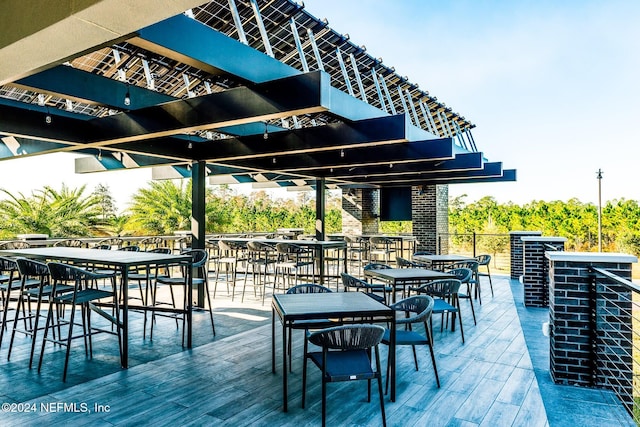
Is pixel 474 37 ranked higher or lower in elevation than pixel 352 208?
higher

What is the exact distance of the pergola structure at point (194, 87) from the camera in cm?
233

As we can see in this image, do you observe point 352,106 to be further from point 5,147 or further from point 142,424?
point 5,147

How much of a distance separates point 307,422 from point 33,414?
1.87 m

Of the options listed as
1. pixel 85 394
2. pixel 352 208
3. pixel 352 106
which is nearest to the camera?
pixel 85 394

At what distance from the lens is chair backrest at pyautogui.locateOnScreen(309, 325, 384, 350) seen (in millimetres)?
2484

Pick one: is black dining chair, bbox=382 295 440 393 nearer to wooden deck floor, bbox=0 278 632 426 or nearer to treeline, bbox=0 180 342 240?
wooden deck floor, bbox=0 278 632 426

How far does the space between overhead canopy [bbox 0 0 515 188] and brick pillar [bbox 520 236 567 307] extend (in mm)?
1969

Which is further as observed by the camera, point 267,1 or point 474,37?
point 474,37

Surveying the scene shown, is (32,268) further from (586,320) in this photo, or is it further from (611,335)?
(611,335)

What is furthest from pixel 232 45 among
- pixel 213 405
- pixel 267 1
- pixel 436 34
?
pixel 436 34

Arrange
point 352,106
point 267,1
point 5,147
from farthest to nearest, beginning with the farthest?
1. point 5,147
2. point 352,106
3. point 267,1

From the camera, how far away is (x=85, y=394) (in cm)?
317

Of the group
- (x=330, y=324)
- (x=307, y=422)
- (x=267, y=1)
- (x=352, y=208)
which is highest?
(x=267, y=1)

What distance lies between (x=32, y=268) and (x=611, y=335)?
16.6 feet
